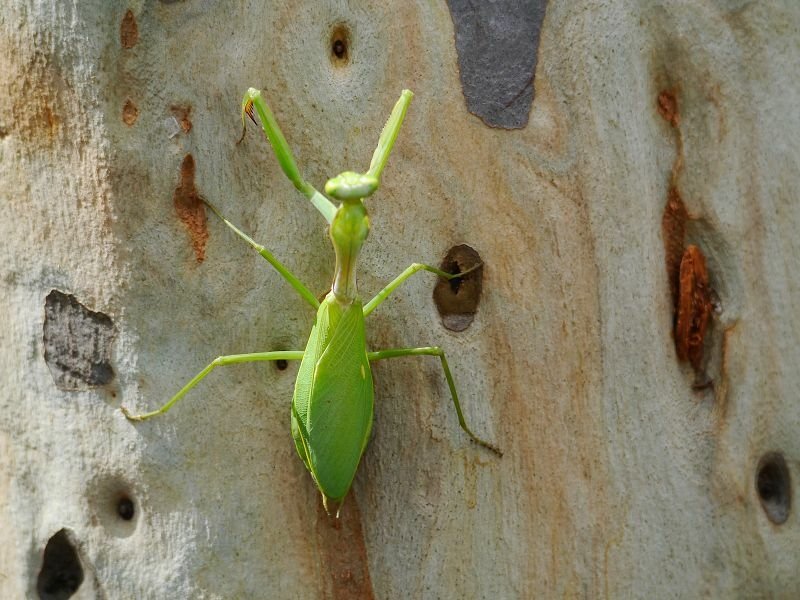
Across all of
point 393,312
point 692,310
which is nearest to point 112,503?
point 393,312

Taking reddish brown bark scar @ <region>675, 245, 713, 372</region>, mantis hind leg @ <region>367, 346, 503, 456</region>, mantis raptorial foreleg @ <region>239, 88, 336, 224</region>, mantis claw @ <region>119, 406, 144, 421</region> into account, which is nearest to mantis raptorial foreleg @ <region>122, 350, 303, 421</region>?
mantis claw @ <region>119, 406, 144, 421</region>

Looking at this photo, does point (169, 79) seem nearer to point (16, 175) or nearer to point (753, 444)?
point (16, 175)

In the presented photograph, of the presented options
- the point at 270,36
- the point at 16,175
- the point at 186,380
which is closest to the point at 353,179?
the point at 270,36

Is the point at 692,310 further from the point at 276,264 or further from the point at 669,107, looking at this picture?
the point at 276,264

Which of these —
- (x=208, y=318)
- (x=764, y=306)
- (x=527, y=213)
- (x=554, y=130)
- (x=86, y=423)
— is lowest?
(x=86, y=423)

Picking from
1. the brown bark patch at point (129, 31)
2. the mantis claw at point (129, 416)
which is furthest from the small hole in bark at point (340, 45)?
the mantis claw at point (129, 416)

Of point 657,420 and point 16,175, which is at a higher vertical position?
point 16,175

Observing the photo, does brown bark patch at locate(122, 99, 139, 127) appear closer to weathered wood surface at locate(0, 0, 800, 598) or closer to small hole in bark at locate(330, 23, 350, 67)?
weathered wood surface at locate(0, 0, 800, 598)
